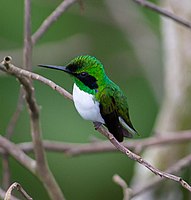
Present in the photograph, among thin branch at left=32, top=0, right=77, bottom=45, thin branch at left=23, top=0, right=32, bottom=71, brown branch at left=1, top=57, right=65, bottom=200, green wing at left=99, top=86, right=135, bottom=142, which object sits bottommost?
green wing at left=99, top=86, right=135, bottom=142

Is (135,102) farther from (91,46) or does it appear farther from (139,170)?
(139,170)

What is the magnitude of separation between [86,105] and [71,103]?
2496mm

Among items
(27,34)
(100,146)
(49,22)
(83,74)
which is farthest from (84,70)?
(100,146)

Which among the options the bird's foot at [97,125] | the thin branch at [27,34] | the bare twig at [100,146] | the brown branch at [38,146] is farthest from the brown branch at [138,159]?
the bare twig at [100,146]

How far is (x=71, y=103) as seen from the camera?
3688 millimetres

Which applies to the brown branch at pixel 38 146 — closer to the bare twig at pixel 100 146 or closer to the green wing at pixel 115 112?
the green wing at pixel 115 112

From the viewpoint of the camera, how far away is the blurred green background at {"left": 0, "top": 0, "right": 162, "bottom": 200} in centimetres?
360

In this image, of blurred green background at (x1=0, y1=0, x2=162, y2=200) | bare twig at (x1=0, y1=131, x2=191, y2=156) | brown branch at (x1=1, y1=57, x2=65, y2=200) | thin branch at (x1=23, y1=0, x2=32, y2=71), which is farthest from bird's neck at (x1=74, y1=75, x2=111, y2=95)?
blurred green background at (x1=0, y1=0, x2=162, y2=200)

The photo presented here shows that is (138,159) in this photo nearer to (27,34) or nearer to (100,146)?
(27,34)

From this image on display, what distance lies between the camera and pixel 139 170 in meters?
2.74

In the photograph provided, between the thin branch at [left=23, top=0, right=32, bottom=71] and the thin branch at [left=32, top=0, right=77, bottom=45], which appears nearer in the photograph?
the thin branch at [left=23, top=0, right=32, bottom=71]

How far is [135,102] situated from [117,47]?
780 mm

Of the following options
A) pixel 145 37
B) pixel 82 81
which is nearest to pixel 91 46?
pixel 145 37

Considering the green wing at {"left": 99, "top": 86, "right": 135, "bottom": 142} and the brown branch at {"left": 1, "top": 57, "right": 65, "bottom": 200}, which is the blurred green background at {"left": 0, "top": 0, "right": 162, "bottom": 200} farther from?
the green wing at {"left": 99, "top": 86, "right": 135, "bottom": 142}
